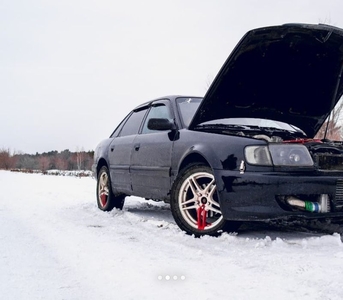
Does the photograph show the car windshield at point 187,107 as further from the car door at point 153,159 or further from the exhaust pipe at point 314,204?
the exhaust pipe at point 314,204

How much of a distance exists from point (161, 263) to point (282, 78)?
96.9 inches

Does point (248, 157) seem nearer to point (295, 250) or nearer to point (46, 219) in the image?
point (295, 250)

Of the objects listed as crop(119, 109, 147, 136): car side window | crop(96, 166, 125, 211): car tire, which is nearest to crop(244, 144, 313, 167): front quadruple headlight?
crop(119, 109, 147, 136): car side window

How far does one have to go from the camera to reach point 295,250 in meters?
2.84

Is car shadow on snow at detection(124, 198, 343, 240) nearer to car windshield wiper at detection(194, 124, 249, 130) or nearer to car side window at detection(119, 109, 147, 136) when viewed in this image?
car windshield wiper at detection(194, 124, 249, 130)

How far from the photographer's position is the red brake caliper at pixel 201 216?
11.3 feet

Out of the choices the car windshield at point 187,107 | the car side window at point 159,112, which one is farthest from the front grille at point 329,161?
the car side window at point 159,112

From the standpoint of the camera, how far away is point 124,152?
518 cm

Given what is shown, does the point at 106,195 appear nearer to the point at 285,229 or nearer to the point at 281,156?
the point at 285,229

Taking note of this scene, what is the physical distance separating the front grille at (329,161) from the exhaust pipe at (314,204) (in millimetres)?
242

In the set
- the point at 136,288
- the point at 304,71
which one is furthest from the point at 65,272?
the point at 304,71

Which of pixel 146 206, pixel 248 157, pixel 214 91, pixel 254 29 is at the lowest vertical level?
pixel 146 206

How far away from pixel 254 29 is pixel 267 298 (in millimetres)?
2265

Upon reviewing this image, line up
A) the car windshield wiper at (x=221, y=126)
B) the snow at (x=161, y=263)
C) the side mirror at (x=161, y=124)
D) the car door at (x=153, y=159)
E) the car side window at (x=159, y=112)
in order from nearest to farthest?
the snow at (x=161, y=263)
the car windshield wiper at (x=221, y=126)
the side mirror at (x=161, y=124)
the car door at (x=153, y=159)
the car side window at (x=159, y=112)
